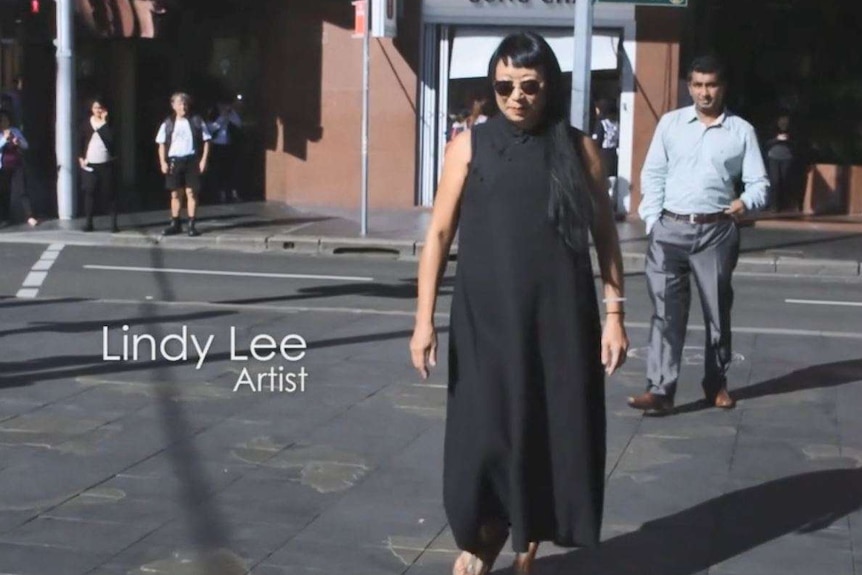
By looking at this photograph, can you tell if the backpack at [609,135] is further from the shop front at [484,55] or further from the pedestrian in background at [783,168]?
the pedestrian in background at [783,168]

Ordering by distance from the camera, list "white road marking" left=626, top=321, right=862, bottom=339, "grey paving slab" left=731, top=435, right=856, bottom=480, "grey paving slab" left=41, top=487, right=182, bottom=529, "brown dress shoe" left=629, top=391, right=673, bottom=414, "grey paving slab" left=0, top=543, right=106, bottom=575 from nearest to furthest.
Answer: "grey paving slab" left=0, top=543, right=106, bottom=575
"grey paving slab" left=41, top=487, right=182, bottom=529
"grey paving slab" left=731, top=435, right=856, bottom=480
"brown dress shoe" left=629, top=391, right=673, bottom=414
"white road marking" left=626, top=321, right=862, bottom=339

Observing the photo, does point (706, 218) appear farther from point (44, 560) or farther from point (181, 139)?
point (181, 139)

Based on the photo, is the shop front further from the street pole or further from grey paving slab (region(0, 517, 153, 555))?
grey paving slab (region(0, 517, 153, 555))

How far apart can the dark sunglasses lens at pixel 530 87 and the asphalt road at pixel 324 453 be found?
1.74 metres

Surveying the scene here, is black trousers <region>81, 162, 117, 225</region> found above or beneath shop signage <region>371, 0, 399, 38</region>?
beneath

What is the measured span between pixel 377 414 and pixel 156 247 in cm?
1060

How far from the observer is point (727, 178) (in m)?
8.23

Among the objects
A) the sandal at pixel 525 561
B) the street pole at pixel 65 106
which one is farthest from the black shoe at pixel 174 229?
the sandal at pixel 525 561

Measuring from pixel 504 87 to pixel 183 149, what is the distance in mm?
13750

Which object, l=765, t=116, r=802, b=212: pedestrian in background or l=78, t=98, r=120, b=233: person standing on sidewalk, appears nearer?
l=78, t=98, r=120, b=233: person standing on sidewalk

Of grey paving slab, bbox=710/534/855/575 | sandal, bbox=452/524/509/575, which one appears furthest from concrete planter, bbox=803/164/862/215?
sandal, bbox=452/524/509/575

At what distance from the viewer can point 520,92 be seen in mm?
5121

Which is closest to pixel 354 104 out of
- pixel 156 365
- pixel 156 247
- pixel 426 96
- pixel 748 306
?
pixel 426 96

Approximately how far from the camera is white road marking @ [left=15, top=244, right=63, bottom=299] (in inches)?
529
